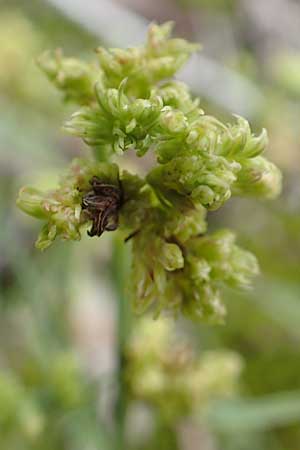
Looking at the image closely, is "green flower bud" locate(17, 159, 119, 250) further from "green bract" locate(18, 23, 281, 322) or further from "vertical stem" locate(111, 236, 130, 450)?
"vertical stem" locate(111, 236, 130, 450)

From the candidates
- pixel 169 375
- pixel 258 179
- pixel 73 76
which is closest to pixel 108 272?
pixel 169 375

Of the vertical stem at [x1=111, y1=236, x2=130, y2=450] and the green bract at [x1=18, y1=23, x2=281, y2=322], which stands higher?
the green bract at [x1=18, y1=23, x2=281, y2=322]

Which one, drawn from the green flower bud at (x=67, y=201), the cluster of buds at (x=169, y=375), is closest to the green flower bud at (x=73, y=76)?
the green flower bud at (x=67, y=201)

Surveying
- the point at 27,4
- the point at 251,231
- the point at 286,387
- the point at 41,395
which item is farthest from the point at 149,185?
the point at 27,4

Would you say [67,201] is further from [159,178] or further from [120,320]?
[120,320]

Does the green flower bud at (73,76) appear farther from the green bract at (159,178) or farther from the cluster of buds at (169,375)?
the cluster of buds at (169,375)

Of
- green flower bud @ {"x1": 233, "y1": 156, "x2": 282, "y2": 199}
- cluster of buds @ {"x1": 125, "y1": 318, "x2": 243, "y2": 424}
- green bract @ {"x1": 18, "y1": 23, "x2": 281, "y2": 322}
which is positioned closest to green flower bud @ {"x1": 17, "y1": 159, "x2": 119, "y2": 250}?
green bract @ {"x1": 18, "y1": 23, "x2": 281, "y2": 322}

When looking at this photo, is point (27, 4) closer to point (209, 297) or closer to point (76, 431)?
point (76, 431)

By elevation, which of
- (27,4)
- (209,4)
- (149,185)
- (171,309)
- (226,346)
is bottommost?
(226,346)
